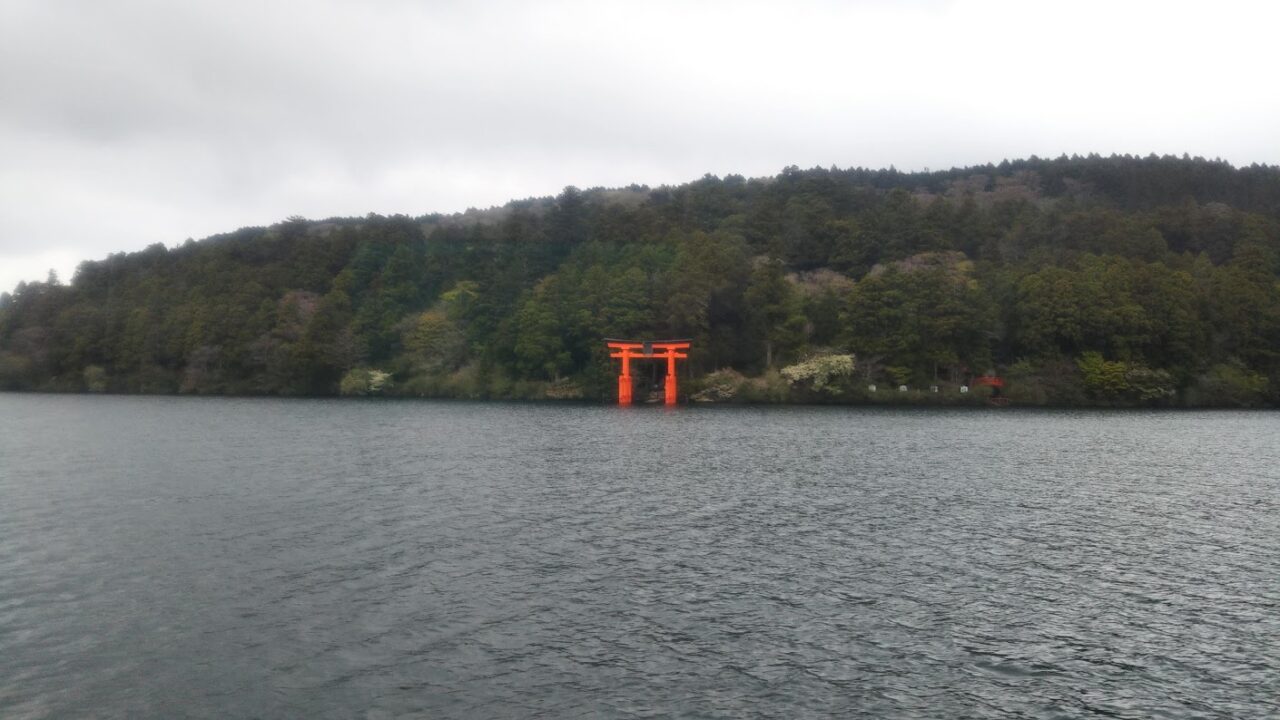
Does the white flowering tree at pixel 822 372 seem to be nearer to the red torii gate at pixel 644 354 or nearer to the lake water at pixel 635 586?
the red torii gate at pixel 644 354

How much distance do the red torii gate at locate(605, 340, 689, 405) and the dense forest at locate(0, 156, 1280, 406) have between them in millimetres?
3271

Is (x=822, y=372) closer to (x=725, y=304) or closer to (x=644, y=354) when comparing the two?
(x=725, y=304)

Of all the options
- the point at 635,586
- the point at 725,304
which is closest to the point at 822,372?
the point at 725,304

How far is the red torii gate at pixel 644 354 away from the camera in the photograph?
73938 millimetres

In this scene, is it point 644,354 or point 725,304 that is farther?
point 725,304

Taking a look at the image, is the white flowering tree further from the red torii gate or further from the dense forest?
the red torii gate

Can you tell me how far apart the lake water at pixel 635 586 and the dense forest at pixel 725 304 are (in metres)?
38.3

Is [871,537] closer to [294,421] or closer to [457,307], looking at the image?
[294,421]

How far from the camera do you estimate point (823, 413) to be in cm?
5991

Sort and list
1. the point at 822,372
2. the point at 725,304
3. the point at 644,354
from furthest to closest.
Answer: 1. the point at 725,304
2. the point at 644,354
3. the point at 822,372

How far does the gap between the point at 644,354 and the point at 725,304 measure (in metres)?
10.7

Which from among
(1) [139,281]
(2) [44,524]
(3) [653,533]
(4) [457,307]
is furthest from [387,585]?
(1) [139,281]

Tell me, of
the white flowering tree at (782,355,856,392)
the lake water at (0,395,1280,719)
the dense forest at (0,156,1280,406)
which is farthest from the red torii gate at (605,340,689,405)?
the lake water at (0,395,1280,719)

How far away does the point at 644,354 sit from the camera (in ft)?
245
